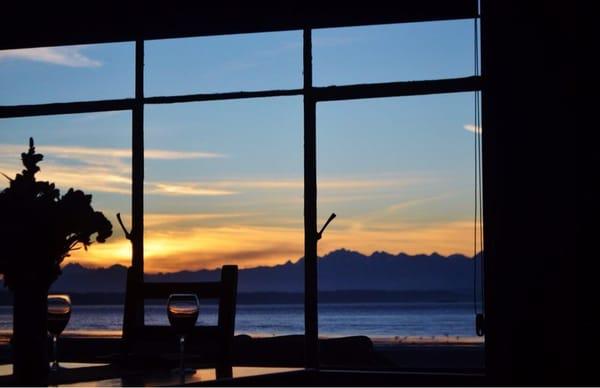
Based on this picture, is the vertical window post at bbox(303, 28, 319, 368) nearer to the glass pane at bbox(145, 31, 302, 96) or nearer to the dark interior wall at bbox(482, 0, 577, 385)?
the glass pane at bbox(145, 31, 302, 96)

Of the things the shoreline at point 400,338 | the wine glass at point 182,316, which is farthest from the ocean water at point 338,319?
the wine glass at point 182,316

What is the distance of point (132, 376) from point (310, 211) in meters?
2.55

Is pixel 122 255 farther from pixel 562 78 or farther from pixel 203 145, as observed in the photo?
pixel 203 145

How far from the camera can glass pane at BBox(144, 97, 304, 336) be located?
18.5 ft

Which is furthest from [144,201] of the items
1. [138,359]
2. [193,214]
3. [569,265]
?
[193,214]

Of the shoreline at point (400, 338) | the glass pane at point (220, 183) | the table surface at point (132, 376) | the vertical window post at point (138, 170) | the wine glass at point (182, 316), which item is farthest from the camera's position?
the shoreline at point (400, 338)

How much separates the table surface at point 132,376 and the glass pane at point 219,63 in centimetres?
Result: 275

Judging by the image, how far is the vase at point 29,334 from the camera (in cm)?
212

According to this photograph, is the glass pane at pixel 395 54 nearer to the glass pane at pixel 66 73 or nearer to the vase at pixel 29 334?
the glass pane at pixel 66 73

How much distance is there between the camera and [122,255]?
5031 millimetres

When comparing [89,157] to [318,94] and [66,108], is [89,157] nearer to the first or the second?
[66,108]

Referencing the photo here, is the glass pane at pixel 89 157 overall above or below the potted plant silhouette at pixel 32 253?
above

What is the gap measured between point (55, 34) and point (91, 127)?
80 centimetres

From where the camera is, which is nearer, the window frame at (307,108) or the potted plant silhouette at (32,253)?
the potted plant silhouette at (32,253)
